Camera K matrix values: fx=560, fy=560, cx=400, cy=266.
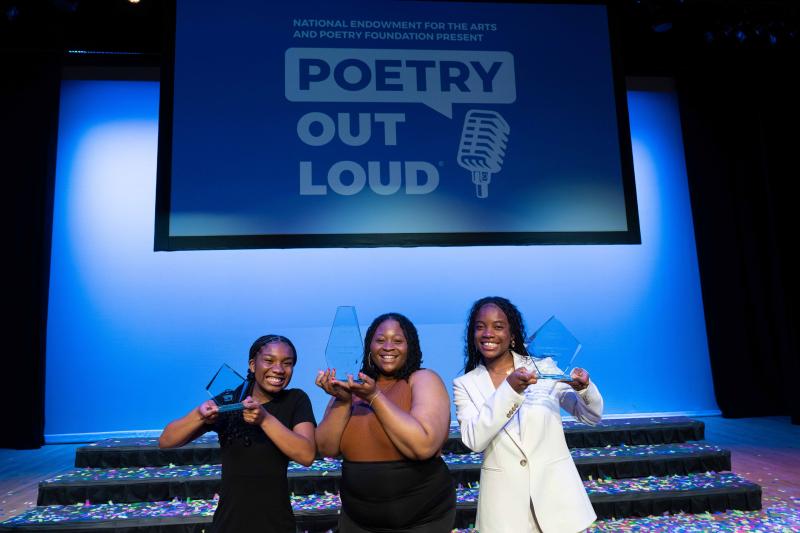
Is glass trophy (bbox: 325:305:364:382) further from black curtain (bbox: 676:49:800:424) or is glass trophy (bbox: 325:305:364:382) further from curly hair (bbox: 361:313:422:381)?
black curtain (bbox: 676:49:800:424)

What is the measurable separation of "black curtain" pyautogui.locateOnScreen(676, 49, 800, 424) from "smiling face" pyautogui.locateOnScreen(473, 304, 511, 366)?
5.01m

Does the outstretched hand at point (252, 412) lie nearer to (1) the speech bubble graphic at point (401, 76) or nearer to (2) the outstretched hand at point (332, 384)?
(2) the outstretched hand at point (332, 384)

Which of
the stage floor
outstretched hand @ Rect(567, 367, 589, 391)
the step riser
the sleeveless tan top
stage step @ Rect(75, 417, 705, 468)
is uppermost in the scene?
outstretched hand @ Rect(567, 367, 589, 391)

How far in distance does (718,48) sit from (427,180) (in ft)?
11.2

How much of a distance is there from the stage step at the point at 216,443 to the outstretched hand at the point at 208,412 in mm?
2219

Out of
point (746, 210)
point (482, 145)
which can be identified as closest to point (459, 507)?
point (482, 145)

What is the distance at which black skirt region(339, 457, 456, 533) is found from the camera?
1.34 metres

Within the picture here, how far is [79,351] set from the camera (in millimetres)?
5207

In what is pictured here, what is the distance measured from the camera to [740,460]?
400 centimetres

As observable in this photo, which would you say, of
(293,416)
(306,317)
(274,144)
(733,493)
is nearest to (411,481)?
(293,416)

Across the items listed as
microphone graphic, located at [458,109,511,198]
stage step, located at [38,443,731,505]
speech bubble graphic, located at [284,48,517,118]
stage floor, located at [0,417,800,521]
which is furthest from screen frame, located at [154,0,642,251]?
stage floor, located at [0,417,800,521]

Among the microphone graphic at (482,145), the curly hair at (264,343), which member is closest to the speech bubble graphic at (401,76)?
the microphone graphic at (482,145)

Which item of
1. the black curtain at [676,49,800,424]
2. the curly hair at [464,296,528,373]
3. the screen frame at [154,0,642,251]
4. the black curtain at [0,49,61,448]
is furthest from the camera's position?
the black curtain at [676,49,800,424]

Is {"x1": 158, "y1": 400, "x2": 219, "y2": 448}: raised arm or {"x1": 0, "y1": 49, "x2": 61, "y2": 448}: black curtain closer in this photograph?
{"x1": 158, "y1": 400, "x2": 219, "y2": 448}: raised arm
